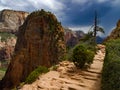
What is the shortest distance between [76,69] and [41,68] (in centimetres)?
300

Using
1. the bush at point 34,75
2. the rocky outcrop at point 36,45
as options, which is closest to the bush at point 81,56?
the bush at point 34,75

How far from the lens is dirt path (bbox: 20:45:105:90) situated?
66.9 feet

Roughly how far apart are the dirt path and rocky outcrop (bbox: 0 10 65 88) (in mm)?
59628

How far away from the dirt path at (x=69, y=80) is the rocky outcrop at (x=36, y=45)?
59.6m

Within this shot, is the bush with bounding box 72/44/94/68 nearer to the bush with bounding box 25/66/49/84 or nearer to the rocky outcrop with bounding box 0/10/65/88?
the bush with bounding box 25/66/49/84

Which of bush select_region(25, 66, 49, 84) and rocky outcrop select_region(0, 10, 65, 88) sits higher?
rocky outcrop select_region(0, 10, 65, 88)

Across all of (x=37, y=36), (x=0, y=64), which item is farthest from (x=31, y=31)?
(x=0, y=64)

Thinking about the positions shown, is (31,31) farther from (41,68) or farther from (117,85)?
(117,85)

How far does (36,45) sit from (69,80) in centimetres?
6862

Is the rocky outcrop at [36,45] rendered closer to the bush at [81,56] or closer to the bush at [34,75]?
the bush at [81,56]

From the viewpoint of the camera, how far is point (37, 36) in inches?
3553

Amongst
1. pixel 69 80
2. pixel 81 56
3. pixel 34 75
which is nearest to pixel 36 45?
pixel 81 56

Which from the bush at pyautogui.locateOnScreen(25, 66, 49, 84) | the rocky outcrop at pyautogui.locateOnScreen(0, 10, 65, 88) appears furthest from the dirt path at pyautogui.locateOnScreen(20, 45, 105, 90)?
the rocky outcrop at pyautogui.locateOnScreen(0, 10, 65, 88)

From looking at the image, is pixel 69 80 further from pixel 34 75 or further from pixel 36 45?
pixel 36 45
